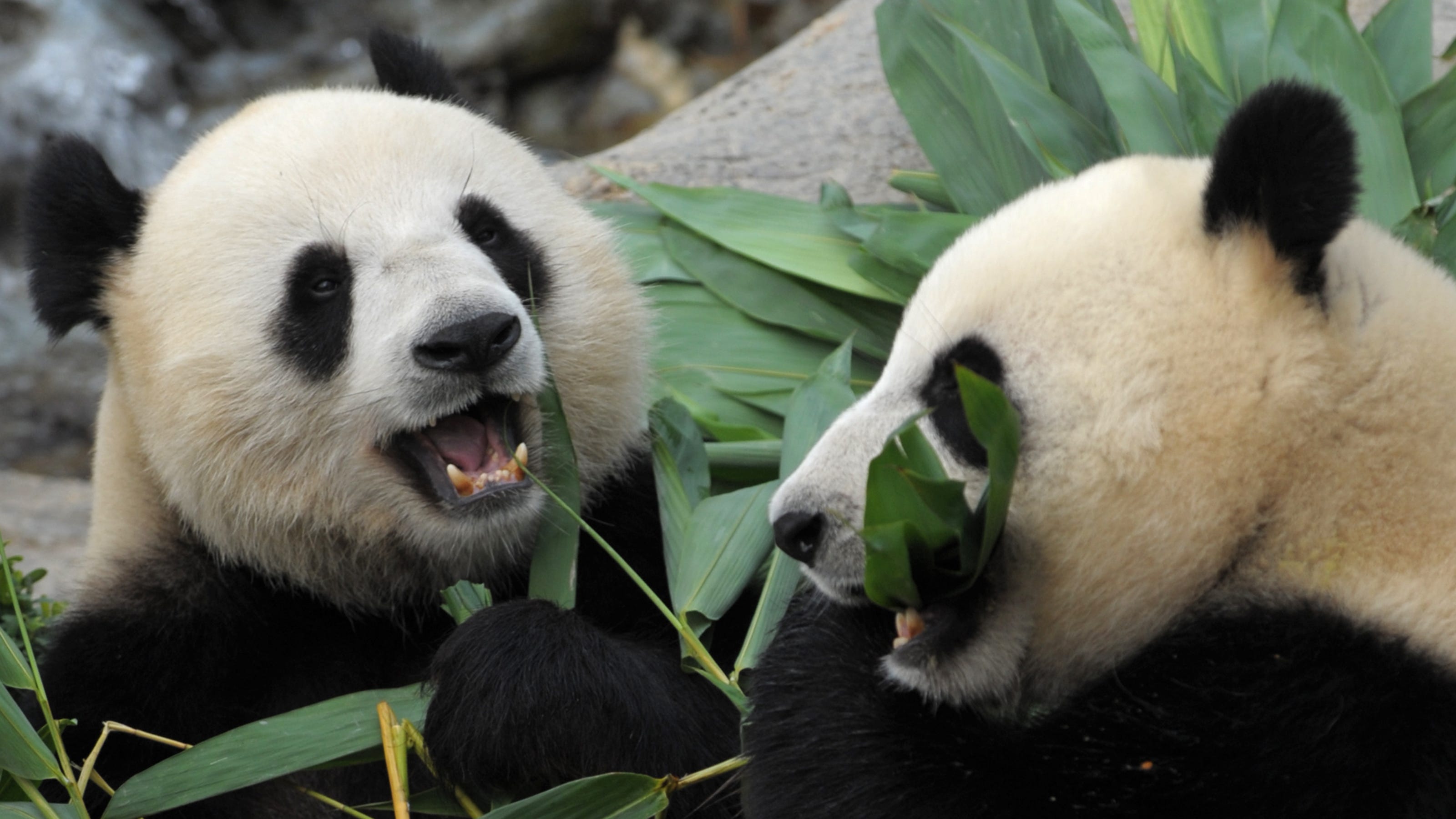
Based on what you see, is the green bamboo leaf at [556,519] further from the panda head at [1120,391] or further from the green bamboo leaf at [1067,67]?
the green bamboo leaf at [1067,67]

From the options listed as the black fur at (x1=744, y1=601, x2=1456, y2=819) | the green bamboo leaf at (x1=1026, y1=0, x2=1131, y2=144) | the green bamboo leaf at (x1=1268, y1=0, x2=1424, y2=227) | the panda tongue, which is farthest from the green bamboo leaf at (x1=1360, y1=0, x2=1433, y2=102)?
the panda tongue

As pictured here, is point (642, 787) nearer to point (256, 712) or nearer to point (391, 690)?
point (391, 690)

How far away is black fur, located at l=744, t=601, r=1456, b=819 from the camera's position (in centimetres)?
175

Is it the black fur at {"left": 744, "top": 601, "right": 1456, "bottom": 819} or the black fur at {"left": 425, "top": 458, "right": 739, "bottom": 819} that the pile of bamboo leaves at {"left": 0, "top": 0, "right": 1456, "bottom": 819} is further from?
the black fur at {"left": 744, "top": 601, "right": 1456, "bottom": 819}

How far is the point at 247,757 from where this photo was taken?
228cm

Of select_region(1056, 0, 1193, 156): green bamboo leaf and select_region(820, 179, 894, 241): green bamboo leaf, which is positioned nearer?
select_region(1056, 0, 1193, 156): green bamboo leaf

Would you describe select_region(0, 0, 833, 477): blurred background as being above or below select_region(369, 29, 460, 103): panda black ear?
below

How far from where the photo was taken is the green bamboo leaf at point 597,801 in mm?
2117

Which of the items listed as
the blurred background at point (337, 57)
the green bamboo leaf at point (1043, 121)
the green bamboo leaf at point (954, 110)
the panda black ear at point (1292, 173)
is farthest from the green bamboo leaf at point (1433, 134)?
the blurred background at point (337, 57)

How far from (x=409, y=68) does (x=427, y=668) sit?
130cm

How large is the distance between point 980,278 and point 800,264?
56.4 inches

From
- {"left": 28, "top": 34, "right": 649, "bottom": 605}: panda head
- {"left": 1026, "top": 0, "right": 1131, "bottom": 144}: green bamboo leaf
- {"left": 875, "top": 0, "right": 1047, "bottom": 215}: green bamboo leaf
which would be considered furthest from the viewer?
{"left": 1026, "top": 0, "right": 1131, "bottom": 144}: green bamboo leaf

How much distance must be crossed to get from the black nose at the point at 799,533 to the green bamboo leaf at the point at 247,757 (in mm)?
809

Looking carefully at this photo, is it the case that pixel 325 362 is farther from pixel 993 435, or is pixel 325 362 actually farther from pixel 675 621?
pixel 993 435
